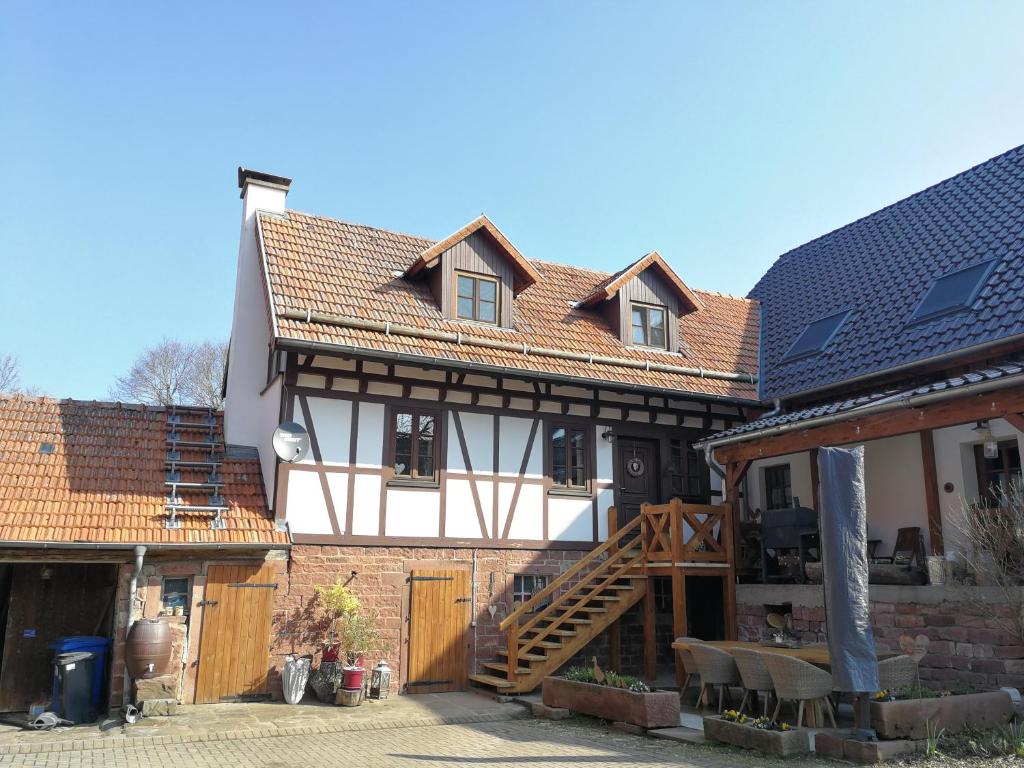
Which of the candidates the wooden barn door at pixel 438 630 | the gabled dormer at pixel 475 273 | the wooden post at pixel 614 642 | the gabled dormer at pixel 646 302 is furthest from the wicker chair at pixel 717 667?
the gabled dormer at pixel 646 302

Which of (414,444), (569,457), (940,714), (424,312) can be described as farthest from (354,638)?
(940,714)

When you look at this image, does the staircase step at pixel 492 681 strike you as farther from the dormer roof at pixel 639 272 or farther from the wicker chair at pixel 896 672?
the dormer roof at pixel 639 272

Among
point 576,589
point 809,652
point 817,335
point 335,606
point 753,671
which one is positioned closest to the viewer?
point 753,671

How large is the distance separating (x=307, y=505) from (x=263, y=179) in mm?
6580

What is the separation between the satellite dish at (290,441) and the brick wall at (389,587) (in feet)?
4.42

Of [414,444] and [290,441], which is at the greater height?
[414,444]

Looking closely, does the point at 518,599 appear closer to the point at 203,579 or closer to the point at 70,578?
the point at 203,579

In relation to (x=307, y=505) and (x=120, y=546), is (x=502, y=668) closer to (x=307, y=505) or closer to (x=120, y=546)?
(x=307, y=505)

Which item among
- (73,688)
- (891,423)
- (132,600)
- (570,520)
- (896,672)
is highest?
(891,423)

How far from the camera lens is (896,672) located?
30.2 ft

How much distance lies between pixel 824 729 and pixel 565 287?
35.0ft

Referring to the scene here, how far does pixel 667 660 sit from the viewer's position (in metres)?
15.4

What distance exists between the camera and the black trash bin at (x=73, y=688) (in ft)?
35.6

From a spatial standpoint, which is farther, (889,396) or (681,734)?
(889,396)
